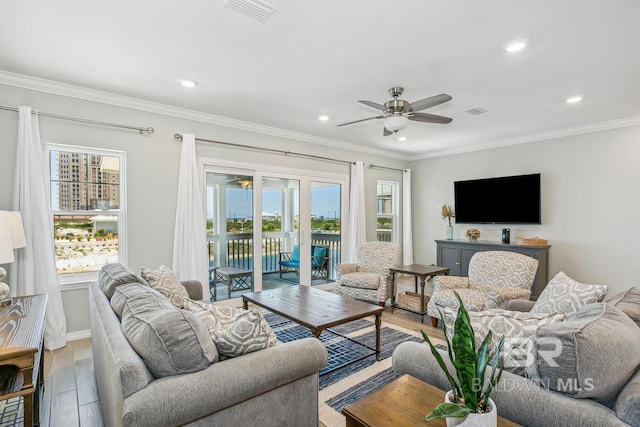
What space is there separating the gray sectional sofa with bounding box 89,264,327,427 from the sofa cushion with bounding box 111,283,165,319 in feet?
0.17

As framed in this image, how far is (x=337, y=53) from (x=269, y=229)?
2.95 m

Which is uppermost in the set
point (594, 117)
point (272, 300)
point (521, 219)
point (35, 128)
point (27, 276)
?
point (594, 117)

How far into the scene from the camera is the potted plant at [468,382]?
3.13 feet

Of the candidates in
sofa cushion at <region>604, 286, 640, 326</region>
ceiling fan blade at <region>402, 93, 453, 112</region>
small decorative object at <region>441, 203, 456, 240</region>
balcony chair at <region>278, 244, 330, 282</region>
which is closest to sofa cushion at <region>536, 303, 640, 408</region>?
sofa cushion at <region>604, 286, 640, 326</region>

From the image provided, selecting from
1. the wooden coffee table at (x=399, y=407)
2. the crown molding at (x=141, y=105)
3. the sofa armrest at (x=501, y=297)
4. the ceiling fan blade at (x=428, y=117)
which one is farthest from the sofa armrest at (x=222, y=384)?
the crown molding at (x=141, y=105)

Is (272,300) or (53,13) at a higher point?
(53,13)

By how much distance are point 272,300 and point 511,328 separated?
2.34 metres

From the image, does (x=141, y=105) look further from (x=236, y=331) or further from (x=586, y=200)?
(x=586, y=200)

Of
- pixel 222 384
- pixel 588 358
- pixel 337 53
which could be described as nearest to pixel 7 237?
pixel 222 384

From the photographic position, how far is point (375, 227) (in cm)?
633

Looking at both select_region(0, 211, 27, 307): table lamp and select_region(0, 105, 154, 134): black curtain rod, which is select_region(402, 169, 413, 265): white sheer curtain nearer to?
select_region(0, 105, 154, 134): black curtain rod

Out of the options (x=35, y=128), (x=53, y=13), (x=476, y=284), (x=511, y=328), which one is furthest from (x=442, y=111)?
(x=35, y=128)

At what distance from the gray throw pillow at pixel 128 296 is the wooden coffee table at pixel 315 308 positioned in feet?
4.02

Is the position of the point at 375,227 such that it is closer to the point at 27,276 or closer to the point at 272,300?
the point at 272,300
